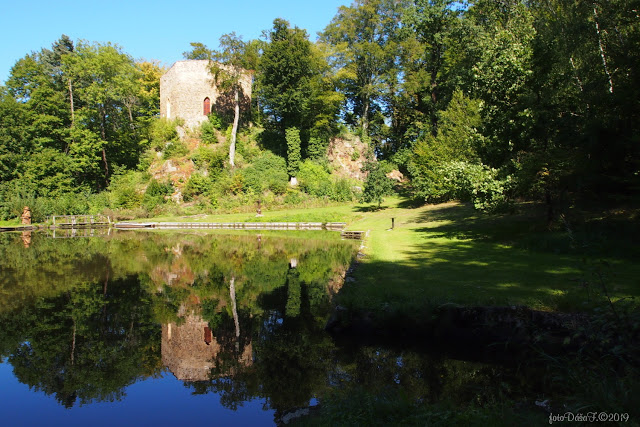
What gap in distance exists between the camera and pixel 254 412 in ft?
18.4

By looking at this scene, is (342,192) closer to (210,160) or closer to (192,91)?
(210,160)

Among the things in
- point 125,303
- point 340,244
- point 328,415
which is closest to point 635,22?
point 340,244

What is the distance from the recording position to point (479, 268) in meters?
10.3

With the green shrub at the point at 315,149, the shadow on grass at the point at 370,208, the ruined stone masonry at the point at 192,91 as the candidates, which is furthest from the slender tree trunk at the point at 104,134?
the shadow on grass at the point at 370,208

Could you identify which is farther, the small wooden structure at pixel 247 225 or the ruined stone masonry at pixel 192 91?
the ruined stone masonry at pixel 192 91

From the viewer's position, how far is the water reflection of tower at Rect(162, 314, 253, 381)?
7.05m

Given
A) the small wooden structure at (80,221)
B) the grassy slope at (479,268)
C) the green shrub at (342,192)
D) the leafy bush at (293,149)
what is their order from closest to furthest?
the grassy slope at (479,268), the small wooden structure at (80,221), the green shrub at (342,192), the leafy bush at (293,149)

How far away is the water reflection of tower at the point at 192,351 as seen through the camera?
705cm

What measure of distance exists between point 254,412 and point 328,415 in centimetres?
155

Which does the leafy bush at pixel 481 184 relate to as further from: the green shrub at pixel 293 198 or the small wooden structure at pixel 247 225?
the green shrub at pixel 293 198

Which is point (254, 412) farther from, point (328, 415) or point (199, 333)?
point (199, 333)

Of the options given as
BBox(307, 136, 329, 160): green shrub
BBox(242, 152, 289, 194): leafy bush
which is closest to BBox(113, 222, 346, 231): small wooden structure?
BBox(242, 152, 289, 194): leafy bush

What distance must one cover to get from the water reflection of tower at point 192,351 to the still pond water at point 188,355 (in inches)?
1.0

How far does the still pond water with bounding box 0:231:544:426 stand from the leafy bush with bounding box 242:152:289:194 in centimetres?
2176
